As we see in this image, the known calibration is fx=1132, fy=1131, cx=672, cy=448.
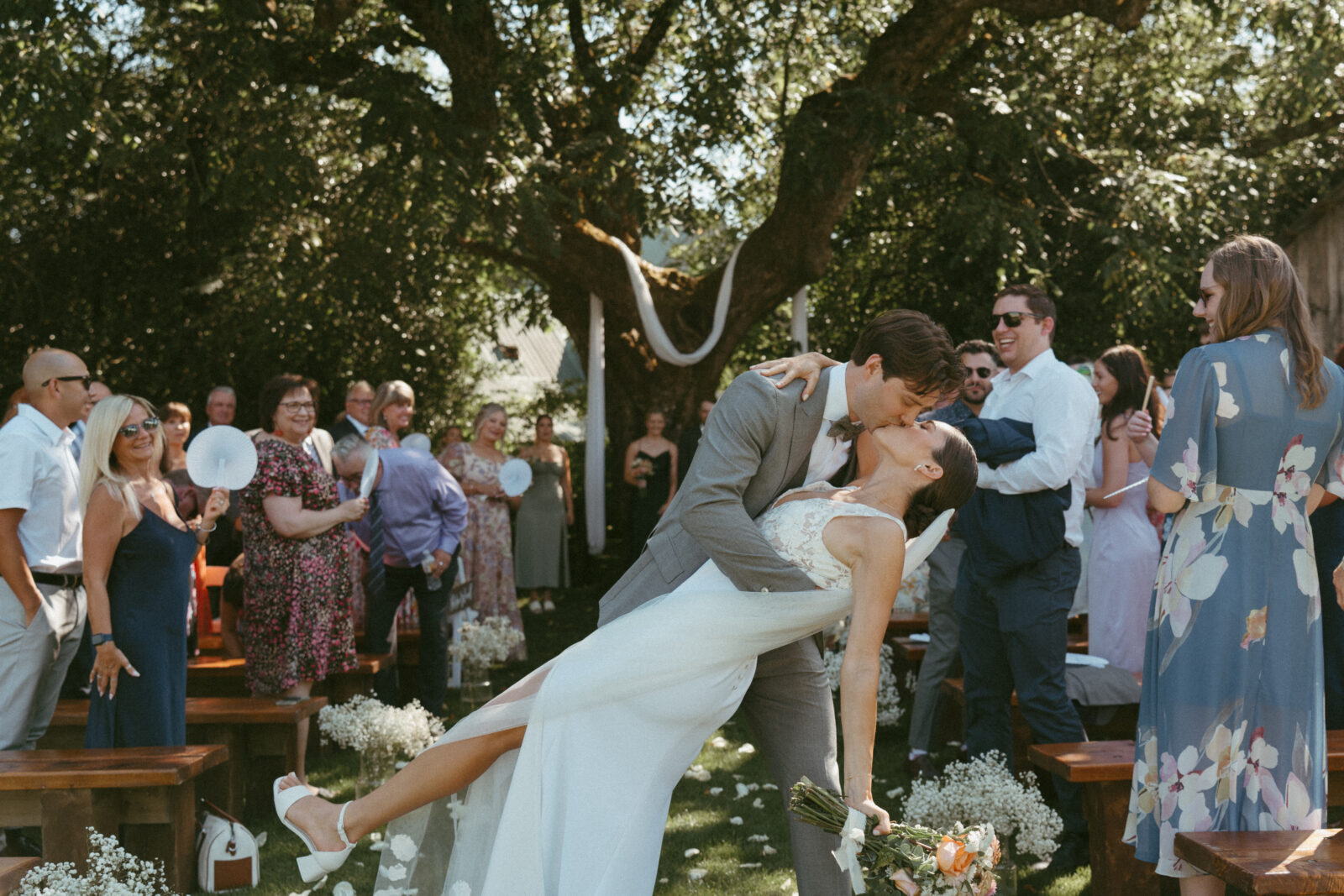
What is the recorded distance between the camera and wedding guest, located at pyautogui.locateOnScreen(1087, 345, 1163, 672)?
530cm

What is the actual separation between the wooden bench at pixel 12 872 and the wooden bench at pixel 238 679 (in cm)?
266

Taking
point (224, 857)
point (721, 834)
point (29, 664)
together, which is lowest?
point (721, 834)

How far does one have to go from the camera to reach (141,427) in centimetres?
426

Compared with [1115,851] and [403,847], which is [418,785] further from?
[1115,851]

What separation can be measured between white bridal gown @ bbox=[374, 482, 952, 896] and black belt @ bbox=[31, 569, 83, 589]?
112 inches

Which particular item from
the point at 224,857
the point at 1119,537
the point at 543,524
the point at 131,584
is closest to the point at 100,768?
the point at 224,857

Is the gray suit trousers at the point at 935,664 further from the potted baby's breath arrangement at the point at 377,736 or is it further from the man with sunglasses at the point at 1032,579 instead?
the potted baby's breath arrangement at the point at 377,736

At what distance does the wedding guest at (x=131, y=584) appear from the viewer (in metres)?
4.04

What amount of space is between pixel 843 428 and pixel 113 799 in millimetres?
2919

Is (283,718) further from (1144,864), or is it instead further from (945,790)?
(1144,864)

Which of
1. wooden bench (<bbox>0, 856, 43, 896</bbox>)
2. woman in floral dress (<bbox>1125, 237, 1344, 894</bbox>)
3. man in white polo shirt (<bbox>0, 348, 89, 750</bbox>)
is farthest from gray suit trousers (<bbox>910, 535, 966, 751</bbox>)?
man in white polo shirt (<bbox>0, 348, 89, 750</bbox>)

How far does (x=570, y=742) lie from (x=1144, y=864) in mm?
2076

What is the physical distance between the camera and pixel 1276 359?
309 centimetres

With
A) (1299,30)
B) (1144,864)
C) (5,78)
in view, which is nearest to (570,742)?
(1144,864)
